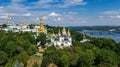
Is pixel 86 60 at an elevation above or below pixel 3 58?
above

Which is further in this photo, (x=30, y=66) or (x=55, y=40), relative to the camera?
(x=55, y=40)

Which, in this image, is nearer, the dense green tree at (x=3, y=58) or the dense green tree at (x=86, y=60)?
the dense green tree at (x=86, y=60)

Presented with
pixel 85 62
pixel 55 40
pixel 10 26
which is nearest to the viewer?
pixel 85 62

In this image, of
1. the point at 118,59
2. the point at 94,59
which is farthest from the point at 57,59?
the point at 118,59

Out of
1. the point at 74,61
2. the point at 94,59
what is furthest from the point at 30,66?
the point at 94,59

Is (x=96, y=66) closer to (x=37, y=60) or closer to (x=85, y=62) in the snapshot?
(x=85, y=62)

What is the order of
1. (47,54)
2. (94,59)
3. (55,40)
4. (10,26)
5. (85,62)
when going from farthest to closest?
(10,26) < (55,40) < (47,54) < (94,59) < (85,62)

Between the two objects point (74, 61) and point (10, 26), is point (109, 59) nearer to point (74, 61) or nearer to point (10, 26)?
point (74, 61)

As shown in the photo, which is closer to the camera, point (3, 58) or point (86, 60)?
point (86, 60)

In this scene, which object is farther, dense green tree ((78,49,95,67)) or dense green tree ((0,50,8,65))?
dense green tree ((0,50,8,65))
